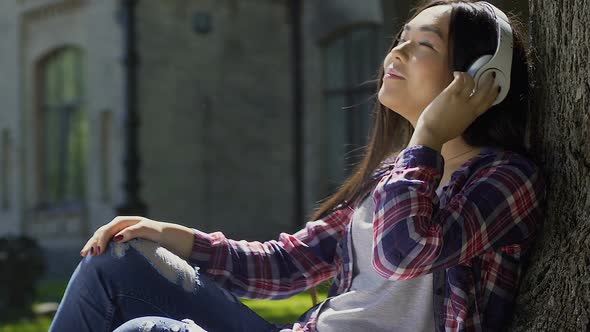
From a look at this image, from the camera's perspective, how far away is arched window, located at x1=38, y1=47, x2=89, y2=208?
15.6 metres

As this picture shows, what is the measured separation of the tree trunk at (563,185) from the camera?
232 centimetres

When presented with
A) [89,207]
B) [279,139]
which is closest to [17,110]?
[89,207]

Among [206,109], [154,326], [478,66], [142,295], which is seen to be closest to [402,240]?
[478,66]

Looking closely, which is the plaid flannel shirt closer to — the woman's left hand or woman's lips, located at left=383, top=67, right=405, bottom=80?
the woman's left hand

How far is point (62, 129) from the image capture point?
16.0 m

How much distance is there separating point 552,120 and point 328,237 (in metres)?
0.84

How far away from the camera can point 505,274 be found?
2455 millimetres

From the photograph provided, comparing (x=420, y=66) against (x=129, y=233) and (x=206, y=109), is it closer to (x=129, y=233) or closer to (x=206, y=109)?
(x=129, y=233)

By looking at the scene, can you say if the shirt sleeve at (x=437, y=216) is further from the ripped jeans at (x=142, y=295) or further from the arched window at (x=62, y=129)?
the arched window at (x=62, y=129)

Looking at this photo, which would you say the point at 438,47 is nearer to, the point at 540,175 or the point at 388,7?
the point at 540,175

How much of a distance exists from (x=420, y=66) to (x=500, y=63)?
8.3 inches

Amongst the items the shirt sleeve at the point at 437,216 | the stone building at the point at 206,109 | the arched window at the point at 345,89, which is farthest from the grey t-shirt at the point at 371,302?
the stone building at the point at 206,109

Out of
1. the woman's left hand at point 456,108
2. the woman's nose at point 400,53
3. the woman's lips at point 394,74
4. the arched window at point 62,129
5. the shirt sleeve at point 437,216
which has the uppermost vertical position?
the woman's nose at point 400,53

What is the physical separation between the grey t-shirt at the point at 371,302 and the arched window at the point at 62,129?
13.1m
